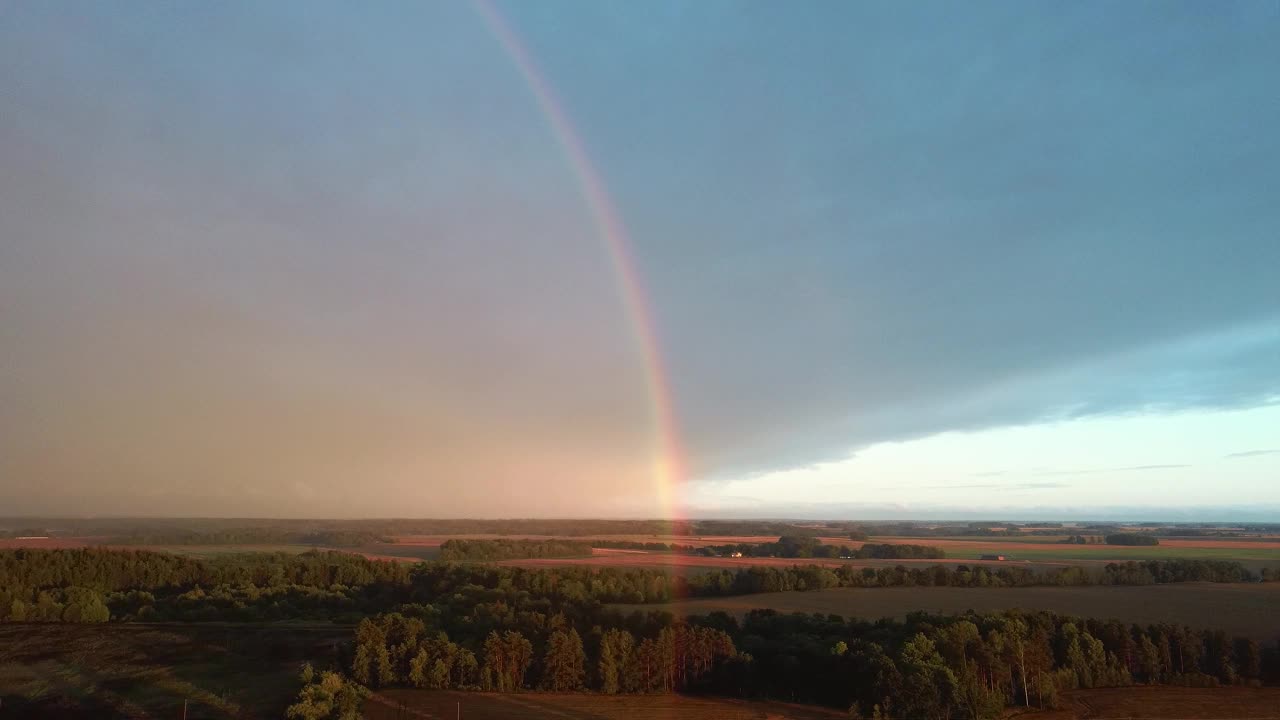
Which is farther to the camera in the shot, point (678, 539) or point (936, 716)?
point (678, 539)

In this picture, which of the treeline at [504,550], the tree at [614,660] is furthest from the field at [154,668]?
the treeline at [504,550]

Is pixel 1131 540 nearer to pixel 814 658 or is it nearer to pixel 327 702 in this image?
pixel 814 658

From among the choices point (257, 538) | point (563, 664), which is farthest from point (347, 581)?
point (257, 538)

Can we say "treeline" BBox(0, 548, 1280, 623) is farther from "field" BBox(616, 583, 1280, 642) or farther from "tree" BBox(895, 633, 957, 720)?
"tree" BBox(895, 633, 957, 720)

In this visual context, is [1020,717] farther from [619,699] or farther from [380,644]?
[380,644]

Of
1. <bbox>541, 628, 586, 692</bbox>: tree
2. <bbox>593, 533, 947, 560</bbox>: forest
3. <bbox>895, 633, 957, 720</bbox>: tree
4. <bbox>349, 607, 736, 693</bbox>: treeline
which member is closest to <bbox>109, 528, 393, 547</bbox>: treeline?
<bbox>593, 533, 947, 560</bbox>: forest

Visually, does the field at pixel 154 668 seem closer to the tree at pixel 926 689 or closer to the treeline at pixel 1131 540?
the tree at pixel 926 689

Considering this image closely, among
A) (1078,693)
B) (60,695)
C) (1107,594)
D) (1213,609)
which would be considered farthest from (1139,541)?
(60,695)
